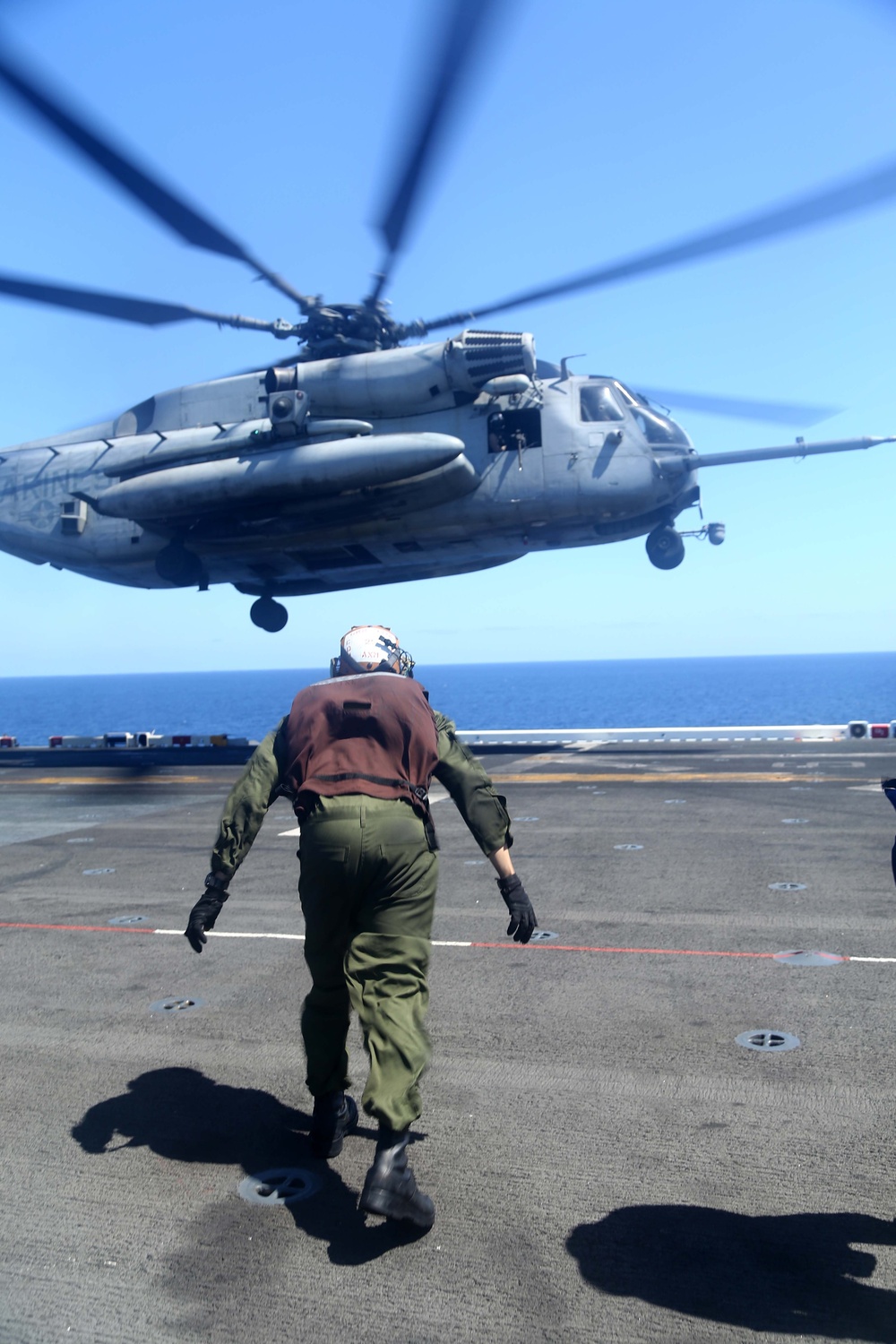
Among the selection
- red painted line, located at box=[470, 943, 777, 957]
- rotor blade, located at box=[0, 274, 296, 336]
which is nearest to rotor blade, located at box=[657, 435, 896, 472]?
rotor blade, located at box=[0, 274, 296, 336]

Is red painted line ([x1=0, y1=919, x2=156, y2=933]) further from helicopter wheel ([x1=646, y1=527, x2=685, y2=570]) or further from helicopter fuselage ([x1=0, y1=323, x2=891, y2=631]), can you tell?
helicopter wheel ([x1=646, y1=527, x2=685, y2=570])

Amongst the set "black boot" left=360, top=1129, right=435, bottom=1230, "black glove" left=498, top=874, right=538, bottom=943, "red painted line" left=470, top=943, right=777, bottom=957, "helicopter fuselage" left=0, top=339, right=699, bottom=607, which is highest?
"helicopter fuselage" left=0, top=339, right=699, bottom=607

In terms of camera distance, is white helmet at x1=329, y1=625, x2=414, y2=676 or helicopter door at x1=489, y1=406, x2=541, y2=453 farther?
helicopter door at x1=489, y1=406, x2=541, y2=453

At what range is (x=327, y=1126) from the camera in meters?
3.76

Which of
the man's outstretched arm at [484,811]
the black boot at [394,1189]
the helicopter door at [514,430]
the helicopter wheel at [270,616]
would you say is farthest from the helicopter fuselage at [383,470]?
the black boot at [394,1189]

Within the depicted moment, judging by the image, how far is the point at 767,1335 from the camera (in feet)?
8.68

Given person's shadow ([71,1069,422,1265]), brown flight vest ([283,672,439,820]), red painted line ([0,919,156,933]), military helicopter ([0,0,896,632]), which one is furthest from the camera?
military helicopter ([0,0,896,632])

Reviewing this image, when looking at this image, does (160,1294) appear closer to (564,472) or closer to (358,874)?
(358,874)

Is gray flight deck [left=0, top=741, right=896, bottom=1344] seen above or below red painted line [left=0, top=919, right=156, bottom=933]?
above

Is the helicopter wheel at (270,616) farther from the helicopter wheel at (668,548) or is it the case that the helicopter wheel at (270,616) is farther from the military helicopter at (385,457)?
the helicopter wheel at (668,548)

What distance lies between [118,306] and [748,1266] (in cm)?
1609

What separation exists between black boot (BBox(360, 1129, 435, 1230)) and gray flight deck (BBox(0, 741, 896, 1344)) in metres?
0.10

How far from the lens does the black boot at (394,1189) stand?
10.3 ft

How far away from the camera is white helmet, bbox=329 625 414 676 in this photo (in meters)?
4.06
